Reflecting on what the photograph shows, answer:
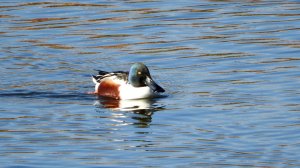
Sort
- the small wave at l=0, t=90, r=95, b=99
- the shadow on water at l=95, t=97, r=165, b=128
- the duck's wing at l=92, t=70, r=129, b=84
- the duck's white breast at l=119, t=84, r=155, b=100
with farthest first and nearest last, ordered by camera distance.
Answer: the duck's wing at l=92, t=70, r=129, b=84, the duck's white breast at l=119, t=84, r=155, b=100, the small wave at l=0, t=90, r=95, b=99, the shadow on water at l=95, t=97, r=165, b=128

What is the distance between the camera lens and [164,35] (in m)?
20.3

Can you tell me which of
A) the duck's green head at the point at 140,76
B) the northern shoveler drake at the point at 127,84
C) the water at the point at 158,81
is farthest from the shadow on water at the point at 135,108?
the duck's green head at the point at 140,76

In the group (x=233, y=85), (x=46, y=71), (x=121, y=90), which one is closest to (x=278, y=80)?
(x=233, y=85)

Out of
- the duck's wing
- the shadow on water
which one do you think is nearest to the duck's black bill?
the shadow on water

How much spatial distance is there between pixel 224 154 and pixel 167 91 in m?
4.38

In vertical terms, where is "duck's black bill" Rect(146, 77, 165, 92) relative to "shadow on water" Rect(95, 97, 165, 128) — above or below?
above

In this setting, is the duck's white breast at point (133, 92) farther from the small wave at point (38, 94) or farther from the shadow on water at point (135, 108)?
the small wave at point (38, 94)

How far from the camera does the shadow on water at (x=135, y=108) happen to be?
A: 15078mm

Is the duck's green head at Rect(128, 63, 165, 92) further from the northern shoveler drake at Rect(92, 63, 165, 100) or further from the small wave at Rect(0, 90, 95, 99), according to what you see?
the small wave at Rect(0, 90, 95, 99)

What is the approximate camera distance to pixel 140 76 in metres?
17.2

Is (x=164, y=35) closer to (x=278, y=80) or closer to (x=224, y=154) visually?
(x=278, y=80)

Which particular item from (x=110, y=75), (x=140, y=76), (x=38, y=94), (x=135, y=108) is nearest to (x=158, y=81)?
(x=140, y=76)

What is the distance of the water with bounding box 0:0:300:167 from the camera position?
12.9m

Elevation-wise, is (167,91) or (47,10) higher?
(47,10)
